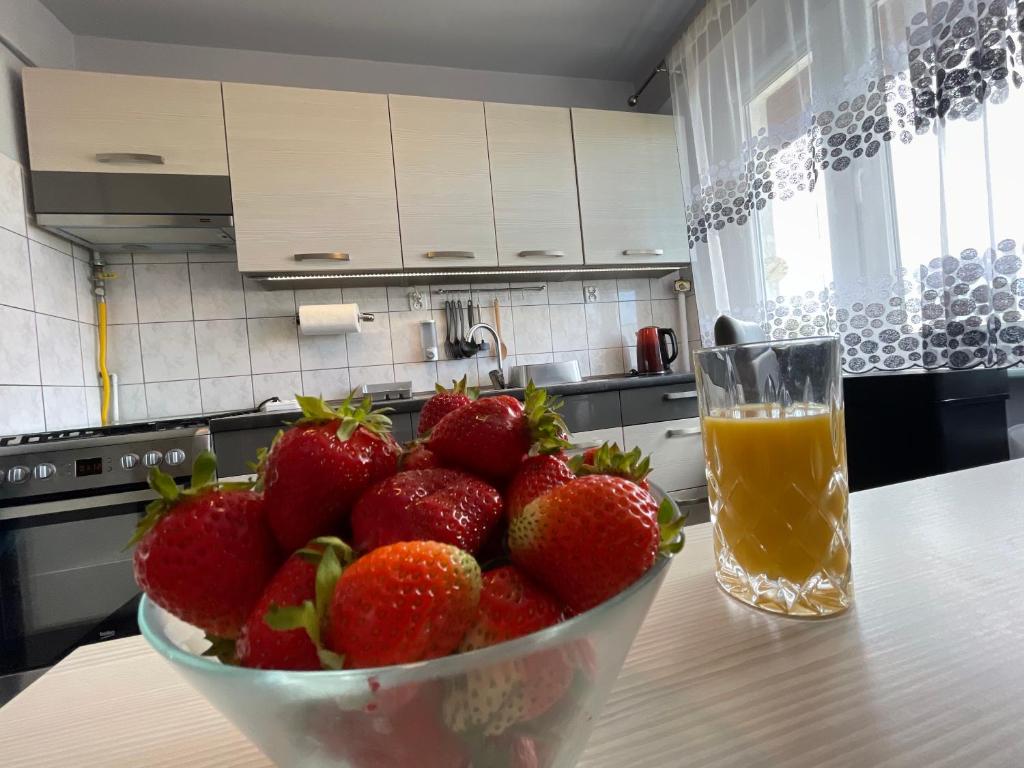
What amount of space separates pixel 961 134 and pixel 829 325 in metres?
0.65

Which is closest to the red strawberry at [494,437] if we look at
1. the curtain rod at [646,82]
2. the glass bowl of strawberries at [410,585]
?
the glass bowl of strawberries at [410,585]

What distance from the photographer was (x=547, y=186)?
2.42m

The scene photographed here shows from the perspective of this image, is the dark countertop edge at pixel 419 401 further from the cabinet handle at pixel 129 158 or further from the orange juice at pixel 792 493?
the orange juice at pixel 792 493

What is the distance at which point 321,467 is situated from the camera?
0.96 feet

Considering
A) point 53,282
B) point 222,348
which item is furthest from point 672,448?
point 53,282

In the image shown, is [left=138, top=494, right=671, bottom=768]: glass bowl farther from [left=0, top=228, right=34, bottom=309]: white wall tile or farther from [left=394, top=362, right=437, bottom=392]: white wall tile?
[left=394, top=362, right=437, bottom=392]: white wall tile

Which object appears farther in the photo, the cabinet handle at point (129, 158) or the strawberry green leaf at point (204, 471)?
the cabinet handle at point (129, 158)

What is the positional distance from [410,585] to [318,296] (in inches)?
95.9

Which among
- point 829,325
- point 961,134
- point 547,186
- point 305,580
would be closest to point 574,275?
point 547,186

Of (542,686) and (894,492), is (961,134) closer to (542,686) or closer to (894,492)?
(894,492)

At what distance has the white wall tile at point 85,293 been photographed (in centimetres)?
212

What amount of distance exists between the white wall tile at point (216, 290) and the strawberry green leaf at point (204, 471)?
2.34m

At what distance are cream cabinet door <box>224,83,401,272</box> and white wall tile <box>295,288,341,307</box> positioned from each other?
34 cm

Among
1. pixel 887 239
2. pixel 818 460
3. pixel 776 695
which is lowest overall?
pixel 776 695
